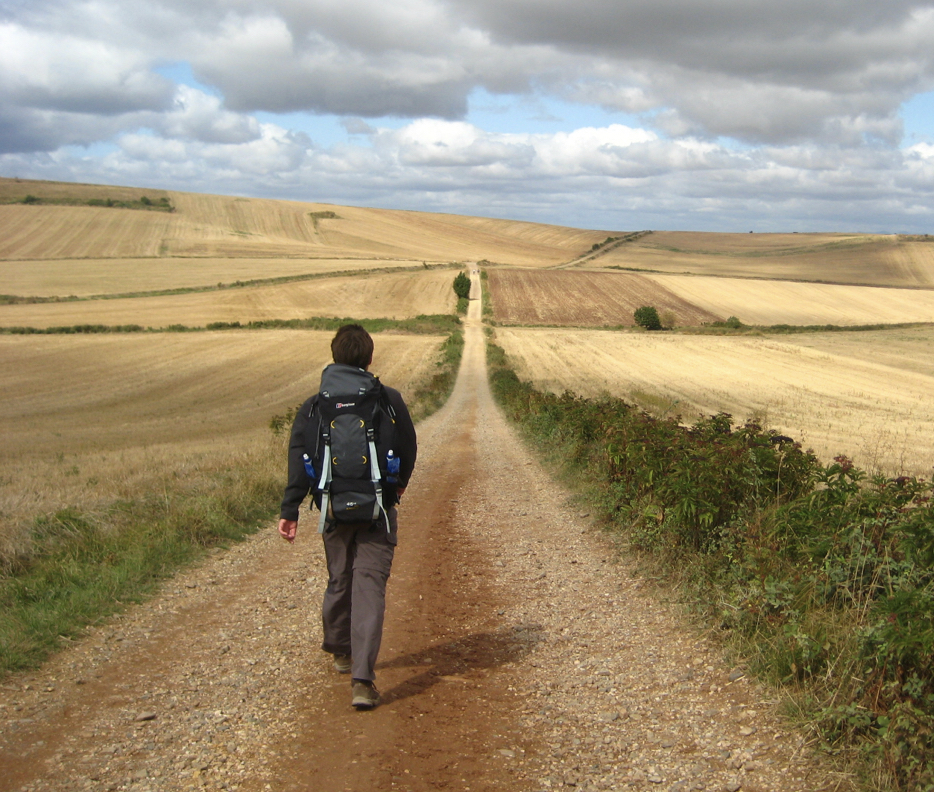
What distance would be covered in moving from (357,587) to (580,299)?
74.6 m

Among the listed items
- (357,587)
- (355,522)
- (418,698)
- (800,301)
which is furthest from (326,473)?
(800,301)

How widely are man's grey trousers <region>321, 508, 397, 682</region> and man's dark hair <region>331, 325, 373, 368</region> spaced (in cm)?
96

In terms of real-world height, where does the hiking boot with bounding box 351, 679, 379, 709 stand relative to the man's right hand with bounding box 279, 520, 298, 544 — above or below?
below

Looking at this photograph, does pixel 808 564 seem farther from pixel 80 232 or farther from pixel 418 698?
pixel 80 232

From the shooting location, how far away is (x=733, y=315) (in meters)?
72.0

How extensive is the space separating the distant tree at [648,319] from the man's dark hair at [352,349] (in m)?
62.8

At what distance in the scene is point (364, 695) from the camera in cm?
482

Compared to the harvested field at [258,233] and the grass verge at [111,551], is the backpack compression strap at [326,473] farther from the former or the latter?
the harvested field at [258,233]

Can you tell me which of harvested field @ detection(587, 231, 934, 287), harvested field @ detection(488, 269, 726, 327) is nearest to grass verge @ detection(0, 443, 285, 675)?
harvested field @ detection(488, 269, 726, 327)

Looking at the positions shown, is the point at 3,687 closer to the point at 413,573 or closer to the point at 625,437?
the point at 413,573

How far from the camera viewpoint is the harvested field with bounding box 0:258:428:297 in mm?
70250

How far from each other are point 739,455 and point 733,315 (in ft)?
225

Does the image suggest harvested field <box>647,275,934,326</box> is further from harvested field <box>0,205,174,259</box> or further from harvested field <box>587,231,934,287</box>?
harvested field <box>0,205,174,259</box>

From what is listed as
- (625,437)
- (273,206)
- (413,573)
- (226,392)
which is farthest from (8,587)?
(273,206)
